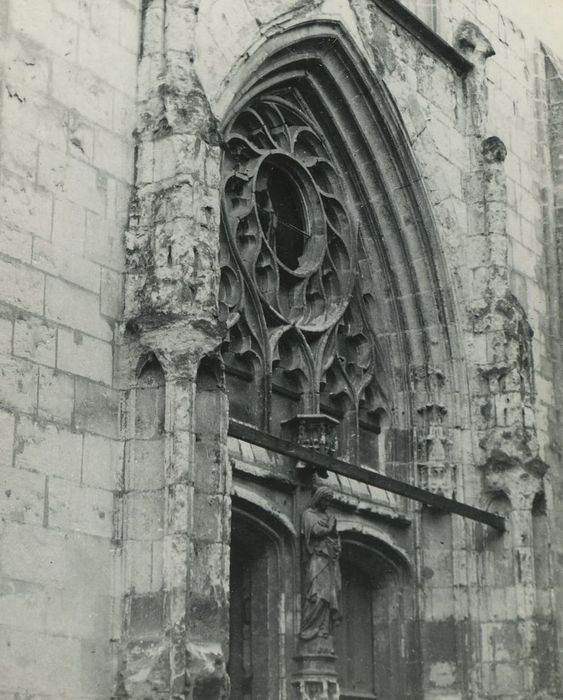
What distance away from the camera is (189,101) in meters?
8.88

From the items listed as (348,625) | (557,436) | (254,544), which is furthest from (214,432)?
(557,436)

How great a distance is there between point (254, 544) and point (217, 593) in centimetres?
198

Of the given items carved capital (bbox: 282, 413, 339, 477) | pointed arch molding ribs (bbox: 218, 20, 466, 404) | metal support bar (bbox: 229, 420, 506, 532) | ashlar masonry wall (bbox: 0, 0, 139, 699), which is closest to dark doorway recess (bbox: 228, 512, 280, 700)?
metal support bar (bbox: 229, 420, 506, 532)

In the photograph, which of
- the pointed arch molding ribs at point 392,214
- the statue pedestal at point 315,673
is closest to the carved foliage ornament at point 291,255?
the pointed arch molding ribs at point 392,214

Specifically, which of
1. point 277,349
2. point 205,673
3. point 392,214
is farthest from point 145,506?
point 392,214

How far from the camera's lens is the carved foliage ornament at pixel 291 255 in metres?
10.5

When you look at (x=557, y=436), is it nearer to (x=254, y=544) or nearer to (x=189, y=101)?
(x=254, y=544)

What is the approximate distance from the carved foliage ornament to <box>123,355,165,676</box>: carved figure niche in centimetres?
190

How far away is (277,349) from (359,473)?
1.21 meters

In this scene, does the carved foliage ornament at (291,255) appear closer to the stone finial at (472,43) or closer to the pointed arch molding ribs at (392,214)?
the pointed arch molding ribs at (392,214)

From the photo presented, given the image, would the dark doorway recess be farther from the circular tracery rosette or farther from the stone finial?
the stone finial

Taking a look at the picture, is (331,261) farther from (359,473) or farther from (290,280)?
(359,473)

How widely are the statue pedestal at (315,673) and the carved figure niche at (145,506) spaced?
7.03 feet

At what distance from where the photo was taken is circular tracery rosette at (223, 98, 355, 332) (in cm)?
1066
